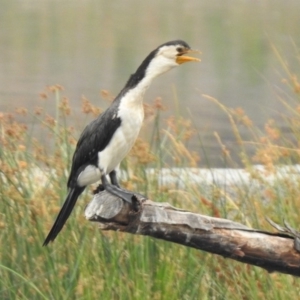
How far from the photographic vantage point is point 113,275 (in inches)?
136

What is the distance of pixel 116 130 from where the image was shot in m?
3.21

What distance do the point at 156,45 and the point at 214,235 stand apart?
12.6 m

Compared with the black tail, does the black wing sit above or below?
above

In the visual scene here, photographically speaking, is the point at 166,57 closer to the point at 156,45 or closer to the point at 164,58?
the point at 164,58

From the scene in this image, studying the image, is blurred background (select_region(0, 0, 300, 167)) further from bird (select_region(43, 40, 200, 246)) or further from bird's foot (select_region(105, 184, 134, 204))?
bird's foot (select_region(105, 184, 134, 204))

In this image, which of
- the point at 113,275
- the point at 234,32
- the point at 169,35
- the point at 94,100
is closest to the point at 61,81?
the point at 94,100

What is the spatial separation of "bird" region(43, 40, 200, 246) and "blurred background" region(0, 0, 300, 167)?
266cm

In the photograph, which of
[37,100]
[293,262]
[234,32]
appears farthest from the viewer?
[234,32]

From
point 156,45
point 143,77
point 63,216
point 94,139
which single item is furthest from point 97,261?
point 156,45

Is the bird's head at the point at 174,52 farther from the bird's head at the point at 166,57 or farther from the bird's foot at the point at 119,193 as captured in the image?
the bird's foot at the point at 119,193

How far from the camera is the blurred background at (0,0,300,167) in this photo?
10.2m

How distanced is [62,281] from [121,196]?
69cm

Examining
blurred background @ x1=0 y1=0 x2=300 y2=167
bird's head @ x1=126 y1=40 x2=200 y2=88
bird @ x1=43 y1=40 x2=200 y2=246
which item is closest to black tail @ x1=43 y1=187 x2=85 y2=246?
bird @ x1=43 y1=40 x2=200 y2=246

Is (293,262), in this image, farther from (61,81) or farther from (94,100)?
(61,81)
